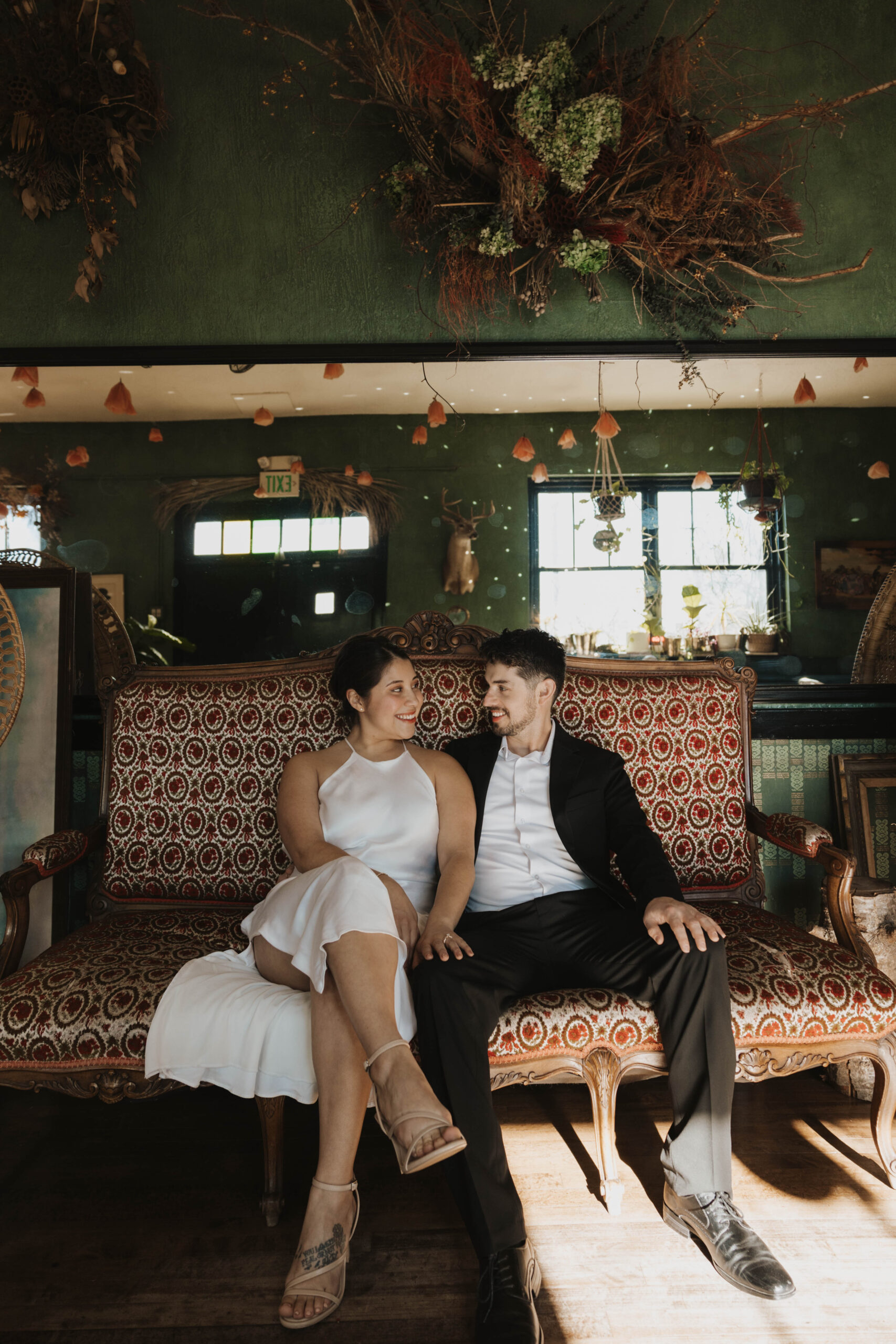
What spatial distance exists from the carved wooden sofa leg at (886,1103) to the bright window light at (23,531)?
Result: 13.3ft

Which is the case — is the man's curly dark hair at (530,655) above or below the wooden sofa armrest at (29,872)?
above

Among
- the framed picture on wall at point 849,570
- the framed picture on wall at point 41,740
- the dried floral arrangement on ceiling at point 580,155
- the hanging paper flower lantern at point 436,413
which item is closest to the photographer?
the dried floral arrangement on ceiling at point 580,155

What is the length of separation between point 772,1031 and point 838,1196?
44 cm

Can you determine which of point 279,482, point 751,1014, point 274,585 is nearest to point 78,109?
point 279,482

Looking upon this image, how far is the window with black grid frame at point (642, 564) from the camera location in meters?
4.65

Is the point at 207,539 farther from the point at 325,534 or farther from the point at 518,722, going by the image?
the point at 518,722

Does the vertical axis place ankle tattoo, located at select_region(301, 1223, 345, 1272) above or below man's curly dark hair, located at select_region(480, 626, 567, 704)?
below

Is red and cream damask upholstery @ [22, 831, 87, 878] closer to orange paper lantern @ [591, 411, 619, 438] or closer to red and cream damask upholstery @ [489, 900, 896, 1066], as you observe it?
red and cream damask upholstery @ [489, 900, 896, 1066]

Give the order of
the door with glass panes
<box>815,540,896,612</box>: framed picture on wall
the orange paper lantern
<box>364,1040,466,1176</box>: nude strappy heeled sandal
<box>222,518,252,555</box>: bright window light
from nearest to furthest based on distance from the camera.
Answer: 1. <box>364,1040,466,1176</box>: nude strappy heeled sandal
2. the orange paper lantern
3. <box>815,540,896,612</box>: framed picture on wall
4. the door with glass panes
5. <box>222,518,252,555</box>: bright window light

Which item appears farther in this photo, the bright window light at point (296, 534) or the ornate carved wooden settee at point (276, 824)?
the bright window light at point (296, 534)

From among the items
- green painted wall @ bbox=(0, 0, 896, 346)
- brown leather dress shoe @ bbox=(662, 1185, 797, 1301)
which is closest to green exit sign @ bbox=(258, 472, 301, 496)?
green painted wall @ bbox=(0, 0, 896, 346)

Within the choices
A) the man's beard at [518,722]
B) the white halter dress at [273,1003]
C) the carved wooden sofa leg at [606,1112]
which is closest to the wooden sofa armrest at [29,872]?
the white halter dress at [273,1003]

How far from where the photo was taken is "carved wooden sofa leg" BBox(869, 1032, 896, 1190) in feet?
5.74

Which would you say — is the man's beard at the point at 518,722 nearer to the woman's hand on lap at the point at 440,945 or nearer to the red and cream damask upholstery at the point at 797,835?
the woman's hand on lap at the point at 440,945
